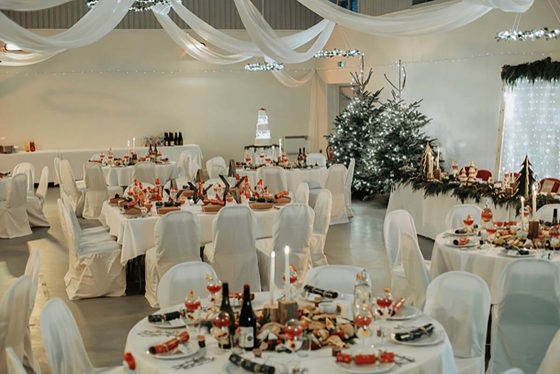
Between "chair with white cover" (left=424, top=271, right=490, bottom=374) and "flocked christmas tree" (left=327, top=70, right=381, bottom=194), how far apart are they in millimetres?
8433

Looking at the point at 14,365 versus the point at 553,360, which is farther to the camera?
the point at 553,360

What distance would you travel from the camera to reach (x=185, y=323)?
12.6ft

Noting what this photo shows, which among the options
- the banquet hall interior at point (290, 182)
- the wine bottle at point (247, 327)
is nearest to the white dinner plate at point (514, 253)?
the banquet hall interior at point (290, 182)

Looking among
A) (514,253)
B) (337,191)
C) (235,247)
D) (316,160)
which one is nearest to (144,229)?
(235,247)

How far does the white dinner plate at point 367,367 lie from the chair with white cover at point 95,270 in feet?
14.7

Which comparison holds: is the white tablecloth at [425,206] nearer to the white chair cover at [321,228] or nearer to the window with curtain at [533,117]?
the window with curtain at [533,117]

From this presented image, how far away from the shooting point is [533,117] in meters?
10.6

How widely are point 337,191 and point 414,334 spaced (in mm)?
7371

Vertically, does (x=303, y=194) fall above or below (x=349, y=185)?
above

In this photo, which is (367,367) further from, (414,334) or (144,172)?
(144,172)

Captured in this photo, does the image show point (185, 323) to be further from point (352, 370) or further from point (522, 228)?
point (522, 228)

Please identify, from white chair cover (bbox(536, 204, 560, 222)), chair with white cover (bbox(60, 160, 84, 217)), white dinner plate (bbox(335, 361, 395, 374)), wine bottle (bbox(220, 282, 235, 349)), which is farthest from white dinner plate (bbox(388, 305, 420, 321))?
chair with white cover (bbox(60, 160, 84, 217))

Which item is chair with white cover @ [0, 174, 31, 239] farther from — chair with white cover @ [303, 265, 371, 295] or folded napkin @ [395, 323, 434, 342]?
folded napkin @ [395, 323, 434, 342]

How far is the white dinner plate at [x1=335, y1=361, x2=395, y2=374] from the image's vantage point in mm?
3211
